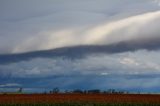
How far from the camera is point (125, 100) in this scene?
207 feet

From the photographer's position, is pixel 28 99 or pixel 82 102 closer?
pixel 82 102

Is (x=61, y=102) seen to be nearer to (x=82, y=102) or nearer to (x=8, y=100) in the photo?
(x=82, y=102)

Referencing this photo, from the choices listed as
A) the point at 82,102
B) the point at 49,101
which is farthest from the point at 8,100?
the point at 82,102

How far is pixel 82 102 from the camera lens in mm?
60969

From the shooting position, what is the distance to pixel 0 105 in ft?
197

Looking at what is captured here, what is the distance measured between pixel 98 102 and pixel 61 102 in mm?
5658

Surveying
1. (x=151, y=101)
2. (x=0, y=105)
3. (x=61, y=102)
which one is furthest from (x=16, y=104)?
(x=151, y=101)

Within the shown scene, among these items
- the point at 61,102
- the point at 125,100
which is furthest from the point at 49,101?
the point at 125,100

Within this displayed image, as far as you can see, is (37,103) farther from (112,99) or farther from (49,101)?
(112,99)

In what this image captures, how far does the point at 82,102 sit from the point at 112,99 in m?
5.87

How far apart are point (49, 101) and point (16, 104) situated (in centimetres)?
505

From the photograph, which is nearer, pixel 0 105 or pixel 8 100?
pixel 0 105

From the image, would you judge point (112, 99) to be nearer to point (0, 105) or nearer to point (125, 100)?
point (125, 100)

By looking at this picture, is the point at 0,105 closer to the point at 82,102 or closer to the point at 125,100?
the point at 82,102
